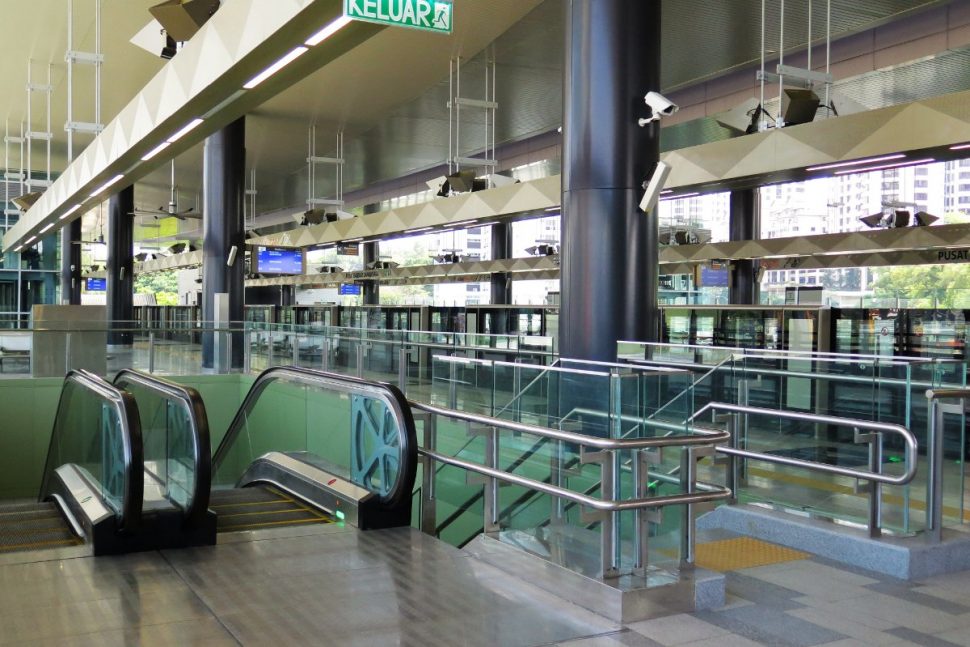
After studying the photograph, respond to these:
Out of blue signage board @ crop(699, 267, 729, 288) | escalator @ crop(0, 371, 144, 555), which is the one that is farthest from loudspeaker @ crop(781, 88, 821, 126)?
blue signage board @ crop(699, 267, 729, 288)

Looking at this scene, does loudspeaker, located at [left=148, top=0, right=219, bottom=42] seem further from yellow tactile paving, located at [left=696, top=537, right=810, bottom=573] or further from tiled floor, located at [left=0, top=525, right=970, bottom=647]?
yellow tactile paving, located at [left=696, top=537, right=810, bottom=573]

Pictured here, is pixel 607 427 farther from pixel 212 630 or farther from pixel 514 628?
pixel 212 630

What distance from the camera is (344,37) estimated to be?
650cm

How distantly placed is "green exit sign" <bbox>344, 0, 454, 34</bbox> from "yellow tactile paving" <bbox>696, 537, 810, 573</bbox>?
396 centimetres

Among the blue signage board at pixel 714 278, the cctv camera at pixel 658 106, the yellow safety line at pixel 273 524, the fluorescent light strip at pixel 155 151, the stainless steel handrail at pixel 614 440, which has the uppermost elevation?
the fluorescent light strip at pixel 155 151

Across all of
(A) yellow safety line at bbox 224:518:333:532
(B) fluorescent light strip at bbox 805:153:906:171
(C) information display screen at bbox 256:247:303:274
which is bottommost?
(A) yellow safety line at bbox 224:518:333:532

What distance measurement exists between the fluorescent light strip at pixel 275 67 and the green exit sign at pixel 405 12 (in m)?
0.99

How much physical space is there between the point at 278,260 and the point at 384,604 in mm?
19408

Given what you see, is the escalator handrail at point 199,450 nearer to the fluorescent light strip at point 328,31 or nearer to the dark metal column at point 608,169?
the fluorescent light strip at point 328,31

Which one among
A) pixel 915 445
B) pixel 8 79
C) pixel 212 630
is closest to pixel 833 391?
pixel 915 445

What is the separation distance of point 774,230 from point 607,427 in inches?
931

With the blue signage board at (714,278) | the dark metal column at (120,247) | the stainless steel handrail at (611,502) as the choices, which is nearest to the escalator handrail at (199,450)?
the stainless steel handrail at (611,502)

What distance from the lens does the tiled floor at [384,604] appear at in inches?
160

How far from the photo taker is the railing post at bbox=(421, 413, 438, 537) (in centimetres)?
631
